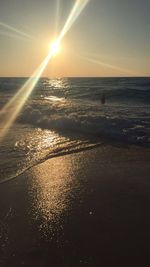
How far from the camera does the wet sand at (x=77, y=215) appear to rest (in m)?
4.20

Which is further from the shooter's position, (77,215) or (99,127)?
(99,127)

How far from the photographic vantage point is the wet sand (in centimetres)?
420

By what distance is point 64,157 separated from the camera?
28.8ft

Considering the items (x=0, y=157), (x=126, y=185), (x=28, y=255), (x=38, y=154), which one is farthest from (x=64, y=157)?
(x=28, y=255)

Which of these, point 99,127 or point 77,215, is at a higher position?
point 99,127

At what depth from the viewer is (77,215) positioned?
5.29 m

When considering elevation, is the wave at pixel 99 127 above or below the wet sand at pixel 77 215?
above

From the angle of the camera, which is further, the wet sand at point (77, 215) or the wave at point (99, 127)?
the wave at point (99, 127)

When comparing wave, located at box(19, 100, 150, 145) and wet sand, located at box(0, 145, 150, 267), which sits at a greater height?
wave, located at box(19, 100, 150, 145)

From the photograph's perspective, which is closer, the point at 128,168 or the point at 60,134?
the point at 128,168

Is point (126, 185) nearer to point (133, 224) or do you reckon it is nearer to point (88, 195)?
point (88, 195)

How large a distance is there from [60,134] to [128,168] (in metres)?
4.98

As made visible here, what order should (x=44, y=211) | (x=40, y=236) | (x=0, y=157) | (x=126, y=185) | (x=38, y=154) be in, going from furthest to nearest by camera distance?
(x=38, y=154)
(x=0, y=157)
(x=126, y=185)
(x=44, y=211)
(x=40, y=236)

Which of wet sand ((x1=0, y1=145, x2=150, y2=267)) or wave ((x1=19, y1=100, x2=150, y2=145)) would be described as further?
wave ((x1=19, y1=100, x2=150, y2=145))
